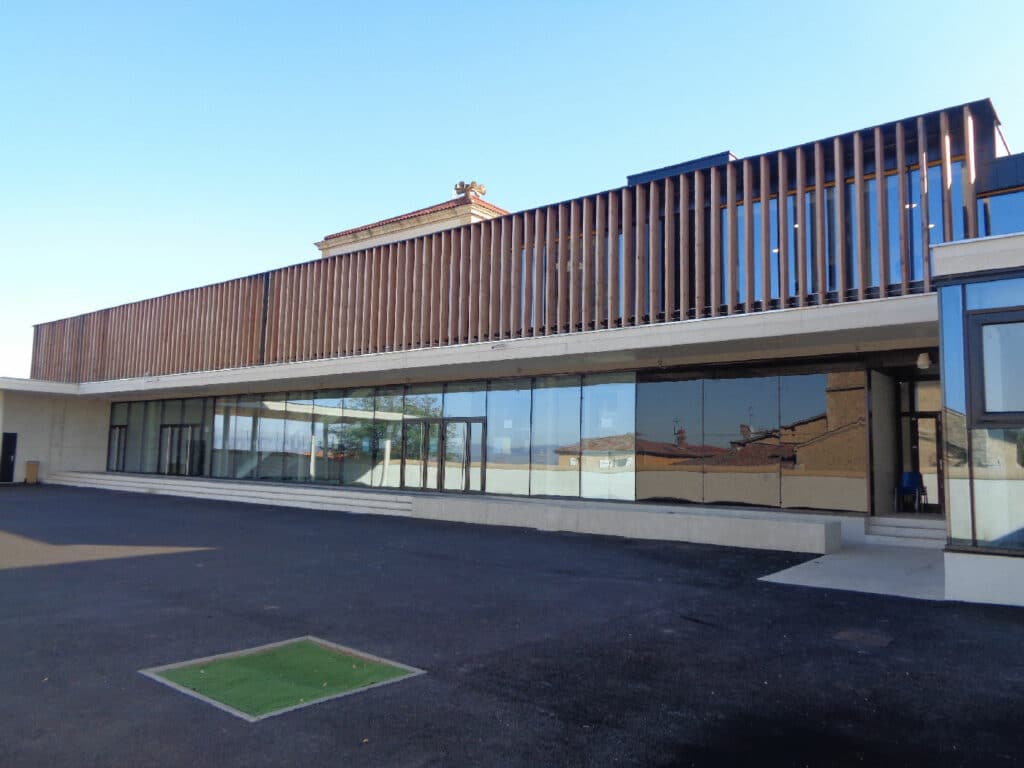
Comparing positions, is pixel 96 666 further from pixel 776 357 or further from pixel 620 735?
pixel 776 357

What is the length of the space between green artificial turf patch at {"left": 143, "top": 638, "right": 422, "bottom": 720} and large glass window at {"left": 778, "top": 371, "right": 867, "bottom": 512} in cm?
1136

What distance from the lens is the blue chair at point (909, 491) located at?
15094 millimetres

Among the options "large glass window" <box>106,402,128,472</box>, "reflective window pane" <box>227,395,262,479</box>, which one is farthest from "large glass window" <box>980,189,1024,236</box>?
"large glass window" <box>106,402,128,472</box>

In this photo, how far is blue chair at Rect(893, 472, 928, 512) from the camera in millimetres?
15094

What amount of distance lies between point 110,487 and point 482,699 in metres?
27.8

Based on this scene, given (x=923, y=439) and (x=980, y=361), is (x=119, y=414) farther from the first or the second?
(x=980, y=361)

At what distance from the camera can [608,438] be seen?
57.2 ft

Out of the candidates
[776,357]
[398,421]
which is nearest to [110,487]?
[398,421]

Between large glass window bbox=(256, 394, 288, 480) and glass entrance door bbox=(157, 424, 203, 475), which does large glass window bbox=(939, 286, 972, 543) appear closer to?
large glass window bbox=(256, 394, 288, 480)

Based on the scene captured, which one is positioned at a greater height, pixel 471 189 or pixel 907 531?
pixel 471 189

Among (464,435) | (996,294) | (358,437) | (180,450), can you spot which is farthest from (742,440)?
(180,450)

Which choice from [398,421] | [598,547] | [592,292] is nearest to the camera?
[598,547]

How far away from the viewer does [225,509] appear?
19.7 meters

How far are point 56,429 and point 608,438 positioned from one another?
26265 millimetres
